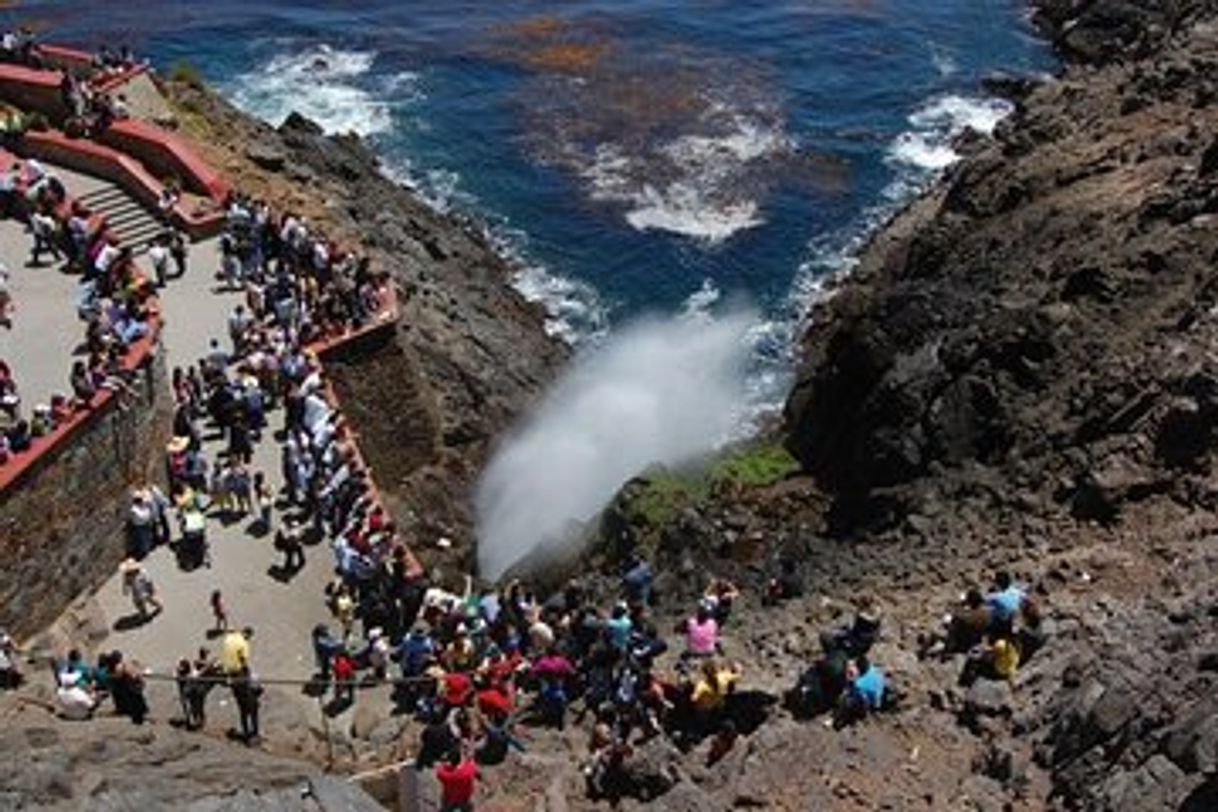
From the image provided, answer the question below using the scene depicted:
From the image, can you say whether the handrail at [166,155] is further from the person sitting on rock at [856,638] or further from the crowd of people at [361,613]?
the person sitting on rock at [856,638]

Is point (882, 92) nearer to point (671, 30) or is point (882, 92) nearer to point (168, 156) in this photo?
point (671, 30)

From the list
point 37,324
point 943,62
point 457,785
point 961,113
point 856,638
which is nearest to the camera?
point 457,785

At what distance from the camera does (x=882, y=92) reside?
6400 cm

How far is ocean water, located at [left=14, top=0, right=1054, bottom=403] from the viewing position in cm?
5194

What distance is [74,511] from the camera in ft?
95.8

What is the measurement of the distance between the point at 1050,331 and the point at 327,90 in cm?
3590

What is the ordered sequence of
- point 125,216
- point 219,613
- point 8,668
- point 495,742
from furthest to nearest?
point 125,216
point 219,613
point 8,668
point 495,742

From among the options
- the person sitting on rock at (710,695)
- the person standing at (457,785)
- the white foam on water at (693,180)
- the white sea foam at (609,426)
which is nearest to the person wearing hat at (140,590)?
the person standing at (457,785)

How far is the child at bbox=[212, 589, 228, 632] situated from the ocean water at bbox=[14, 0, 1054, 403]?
20.9 meters

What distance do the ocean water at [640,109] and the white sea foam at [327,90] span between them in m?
0.11

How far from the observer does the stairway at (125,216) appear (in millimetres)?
38562

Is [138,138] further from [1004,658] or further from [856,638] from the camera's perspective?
[1004,658]

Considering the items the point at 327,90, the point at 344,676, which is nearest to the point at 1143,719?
the point at 344,676

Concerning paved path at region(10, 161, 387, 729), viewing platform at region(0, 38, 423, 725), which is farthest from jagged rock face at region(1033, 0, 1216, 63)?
paved path at region(10, 161, 387, 729)
